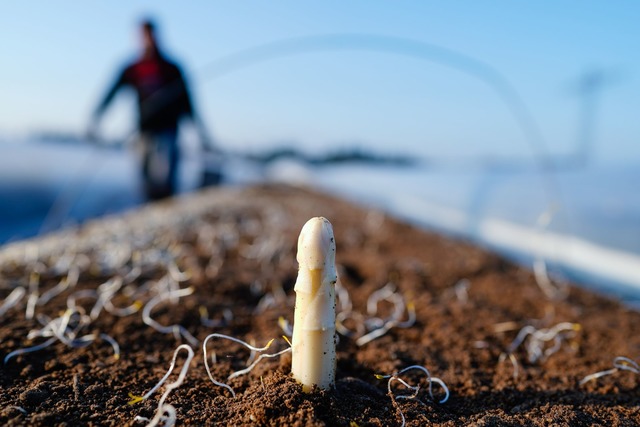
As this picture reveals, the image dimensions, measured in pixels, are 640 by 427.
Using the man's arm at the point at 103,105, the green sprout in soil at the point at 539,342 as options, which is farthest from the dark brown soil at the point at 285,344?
the man's arm at the point at 103,105

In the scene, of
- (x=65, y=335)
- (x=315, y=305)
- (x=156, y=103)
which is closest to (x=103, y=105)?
Answer: (x=156, y=103)

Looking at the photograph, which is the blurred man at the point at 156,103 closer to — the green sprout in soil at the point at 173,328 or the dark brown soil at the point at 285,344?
the dark brown soil at the point at 285,344

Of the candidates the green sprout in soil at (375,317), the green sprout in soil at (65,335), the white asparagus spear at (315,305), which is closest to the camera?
the white asparagus spear at (315,305)

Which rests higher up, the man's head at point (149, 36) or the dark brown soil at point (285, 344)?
the man's head at point (149, 36)

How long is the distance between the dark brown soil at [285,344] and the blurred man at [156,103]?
1.84m

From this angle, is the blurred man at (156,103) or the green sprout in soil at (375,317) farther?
the blurred man at (156,103)

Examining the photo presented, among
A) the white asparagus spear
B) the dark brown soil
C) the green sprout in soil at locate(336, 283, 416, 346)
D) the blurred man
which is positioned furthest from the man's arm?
the white asparagus spear

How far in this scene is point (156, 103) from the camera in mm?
4648

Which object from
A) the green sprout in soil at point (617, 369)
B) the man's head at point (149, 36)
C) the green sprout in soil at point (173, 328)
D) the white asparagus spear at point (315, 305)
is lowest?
the green sprout in soil at point (617, 369)

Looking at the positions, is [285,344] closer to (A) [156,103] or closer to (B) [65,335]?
(B) [65,335]

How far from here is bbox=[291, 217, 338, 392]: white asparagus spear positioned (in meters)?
1.06

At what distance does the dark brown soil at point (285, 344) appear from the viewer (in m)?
1.11

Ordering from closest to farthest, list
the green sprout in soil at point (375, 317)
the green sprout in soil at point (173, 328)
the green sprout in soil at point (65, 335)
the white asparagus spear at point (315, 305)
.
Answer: the white asparagus spear at point (315, 305)
the green sprout in soil at point (65, 335)
the green sprout in soil at point (173, 328)
the green sprout in soil at point (375, 317)

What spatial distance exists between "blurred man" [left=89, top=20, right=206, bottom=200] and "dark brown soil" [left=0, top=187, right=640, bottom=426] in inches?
72.6
